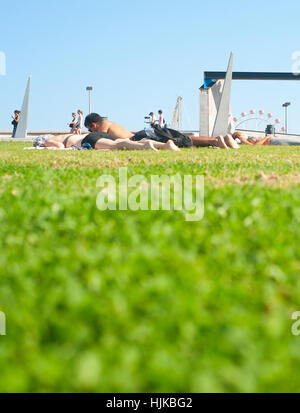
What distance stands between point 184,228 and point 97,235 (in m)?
0.50

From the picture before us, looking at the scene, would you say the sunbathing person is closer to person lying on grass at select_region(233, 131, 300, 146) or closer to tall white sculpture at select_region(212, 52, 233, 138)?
person lying on grass at select_region(233, 131, 300, 146)

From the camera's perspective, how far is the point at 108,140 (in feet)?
35.5

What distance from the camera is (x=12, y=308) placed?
150cm

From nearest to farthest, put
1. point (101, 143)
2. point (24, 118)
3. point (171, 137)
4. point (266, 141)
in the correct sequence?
point (101, 143), point (171, 137), point (266, 141), point (24, 118)

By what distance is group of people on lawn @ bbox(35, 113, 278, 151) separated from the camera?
10.3 m

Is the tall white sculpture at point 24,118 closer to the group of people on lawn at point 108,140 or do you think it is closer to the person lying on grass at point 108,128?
the group of people on lawn at point 108,140

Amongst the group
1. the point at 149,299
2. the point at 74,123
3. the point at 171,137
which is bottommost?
the point at 149,299

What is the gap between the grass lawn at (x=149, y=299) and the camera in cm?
114

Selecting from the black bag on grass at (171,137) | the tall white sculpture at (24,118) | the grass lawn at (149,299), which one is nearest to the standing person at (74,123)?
the tall white sculpture at (24,118)

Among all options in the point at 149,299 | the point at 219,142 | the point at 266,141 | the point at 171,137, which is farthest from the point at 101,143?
the point at 266,141

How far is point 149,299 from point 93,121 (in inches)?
432

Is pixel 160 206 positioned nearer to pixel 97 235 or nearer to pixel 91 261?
pixel 97 235

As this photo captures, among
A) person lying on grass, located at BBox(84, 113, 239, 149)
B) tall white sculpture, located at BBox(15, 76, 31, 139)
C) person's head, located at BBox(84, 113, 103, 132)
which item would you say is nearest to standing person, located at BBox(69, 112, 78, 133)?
tall white sculpture, located at BBox(15, 76, 31, 139)

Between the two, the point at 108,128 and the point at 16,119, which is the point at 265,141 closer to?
the point at 108,128
